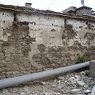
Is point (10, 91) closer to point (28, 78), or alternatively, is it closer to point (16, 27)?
point (28, 78)

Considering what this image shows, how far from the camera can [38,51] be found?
863cm

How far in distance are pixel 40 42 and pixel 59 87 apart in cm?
285

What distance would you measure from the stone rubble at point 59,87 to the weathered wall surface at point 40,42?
1.72 metres

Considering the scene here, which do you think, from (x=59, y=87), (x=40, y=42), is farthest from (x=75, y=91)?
(x=40, y=42)

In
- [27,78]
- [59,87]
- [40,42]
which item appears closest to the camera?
[59,87]

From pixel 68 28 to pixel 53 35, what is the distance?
812 millimetres

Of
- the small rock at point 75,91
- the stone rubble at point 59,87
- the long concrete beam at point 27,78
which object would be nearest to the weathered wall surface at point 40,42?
the long concrete beam at point 27,78

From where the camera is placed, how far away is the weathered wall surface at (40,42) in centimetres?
800

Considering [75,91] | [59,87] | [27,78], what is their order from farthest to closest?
[27,78], [59,87], [75,91]

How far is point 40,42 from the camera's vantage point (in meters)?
8.71

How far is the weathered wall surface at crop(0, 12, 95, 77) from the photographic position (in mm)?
8000

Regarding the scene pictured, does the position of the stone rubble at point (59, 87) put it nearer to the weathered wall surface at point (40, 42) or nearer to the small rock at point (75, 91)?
the small rock at point (75, 91)

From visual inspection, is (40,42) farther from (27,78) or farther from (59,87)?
(59,87)

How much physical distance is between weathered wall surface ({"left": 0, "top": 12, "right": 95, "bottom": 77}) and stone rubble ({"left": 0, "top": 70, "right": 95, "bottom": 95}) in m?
1.72
